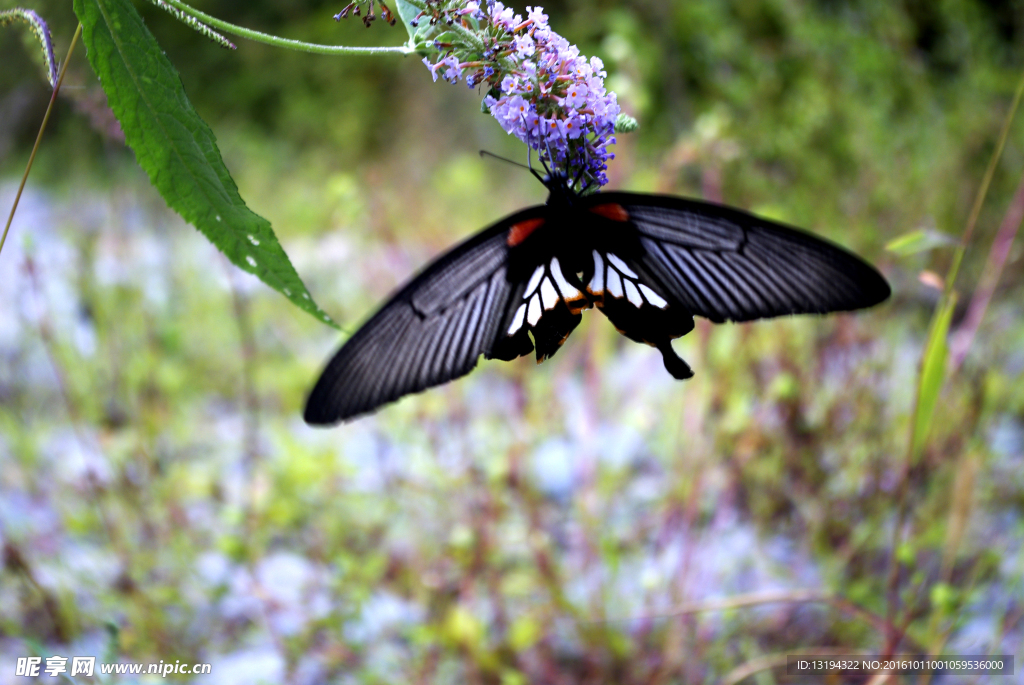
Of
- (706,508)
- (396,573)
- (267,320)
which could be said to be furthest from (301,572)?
(267,320)

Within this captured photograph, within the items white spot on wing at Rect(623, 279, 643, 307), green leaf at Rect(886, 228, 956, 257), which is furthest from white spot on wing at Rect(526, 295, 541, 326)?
green leaf at Rect(886, 228, 956, 257)

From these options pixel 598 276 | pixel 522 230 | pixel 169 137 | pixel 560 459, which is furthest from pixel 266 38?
pixel 560 459

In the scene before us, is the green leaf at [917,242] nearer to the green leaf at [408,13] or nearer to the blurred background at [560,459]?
the blurred background at [560,459]

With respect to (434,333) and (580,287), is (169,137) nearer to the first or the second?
(434,333)

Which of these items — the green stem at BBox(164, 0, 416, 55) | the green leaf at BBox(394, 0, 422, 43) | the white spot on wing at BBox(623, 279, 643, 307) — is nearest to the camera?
the green stem at BBox(164, 0, 416, 55)

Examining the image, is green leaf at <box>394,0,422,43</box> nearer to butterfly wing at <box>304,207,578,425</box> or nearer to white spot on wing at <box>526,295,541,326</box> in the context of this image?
butterfly wing at <box>304,207,578,425</box>

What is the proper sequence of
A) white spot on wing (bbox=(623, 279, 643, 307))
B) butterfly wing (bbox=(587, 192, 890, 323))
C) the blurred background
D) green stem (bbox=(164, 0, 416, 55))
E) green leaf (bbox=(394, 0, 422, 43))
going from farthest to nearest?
1. the blurred background
2. white spot on wing (bbox=(623, 279, 643, 307))
3. butterfly wing (bbox=(587, 192, 890, 323))
4. green leaf (bbox=(394, 0, 422, 43))
5. green stem (bbox=(164, 0, 416, 55))

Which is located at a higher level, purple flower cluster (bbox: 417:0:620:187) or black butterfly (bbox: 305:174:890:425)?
purple flower cluster (bbox: 417:0:620:187)
